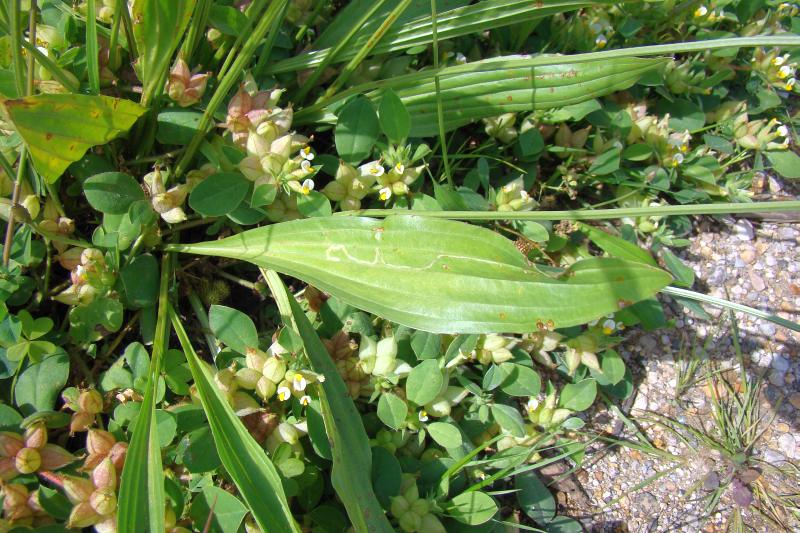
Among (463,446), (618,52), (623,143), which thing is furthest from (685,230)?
(463,446)

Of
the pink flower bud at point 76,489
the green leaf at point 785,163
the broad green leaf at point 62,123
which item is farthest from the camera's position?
the green leaf at point 785,163

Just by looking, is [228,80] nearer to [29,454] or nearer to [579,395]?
[29,454]

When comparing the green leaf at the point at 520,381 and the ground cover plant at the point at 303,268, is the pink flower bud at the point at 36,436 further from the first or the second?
the green leaf at the point at 520,381

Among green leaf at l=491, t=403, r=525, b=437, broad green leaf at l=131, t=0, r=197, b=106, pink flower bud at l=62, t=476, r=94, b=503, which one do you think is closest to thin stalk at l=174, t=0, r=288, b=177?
broad green leaf at l=131, t=0, r=197, b=106

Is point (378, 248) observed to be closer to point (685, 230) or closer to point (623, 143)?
point (623, 143)

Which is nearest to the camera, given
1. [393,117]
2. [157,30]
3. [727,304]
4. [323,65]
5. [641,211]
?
[641,211]

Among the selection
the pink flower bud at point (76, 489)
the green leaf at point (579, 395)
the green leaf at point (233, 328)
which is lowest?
the green leaf at point (579, 395)

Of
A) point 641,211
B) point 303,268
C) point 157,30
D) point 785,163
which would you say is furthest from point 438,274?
point 785,163

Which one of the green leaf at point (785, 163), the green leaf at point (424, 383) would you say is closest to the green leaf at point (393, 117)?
the green leaf at point (424, 383)
